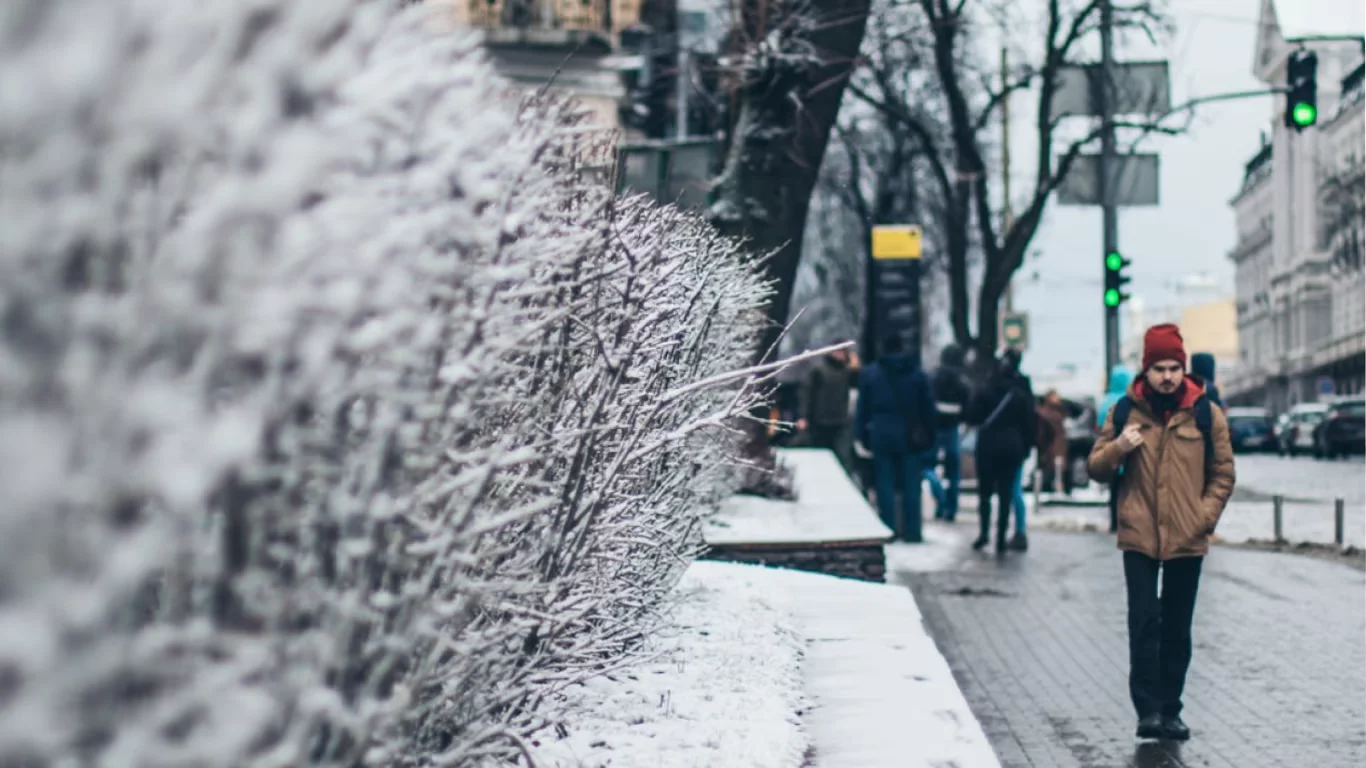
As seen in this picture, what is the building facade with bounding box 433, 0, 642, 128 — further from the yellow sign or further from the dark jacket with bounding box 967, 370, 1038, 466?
the dark jacket with bounding box 967, 370, 1038, 466

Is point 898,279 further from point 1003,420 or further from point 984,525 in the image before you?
point 984,525

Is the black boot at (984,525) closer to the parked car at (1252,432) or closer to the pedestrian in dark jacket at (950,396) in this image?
the pedestrian in dark jacket at (950,396)

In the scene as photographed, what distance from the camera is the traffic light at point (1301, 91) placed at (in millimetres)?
23312

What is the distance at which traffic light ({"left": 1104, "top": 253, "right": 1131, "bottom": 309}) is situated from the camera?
2434 centimetres

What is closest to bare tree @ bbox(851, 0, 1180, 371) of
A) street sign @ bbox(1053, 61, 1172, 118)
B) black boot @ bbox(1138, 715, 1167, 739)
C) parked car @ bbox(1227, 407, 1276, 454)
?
street sign @ bbox(1053, 61, 1172, 118)

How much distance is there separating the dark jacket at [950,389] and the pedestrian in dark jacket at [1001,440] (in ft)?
5.91

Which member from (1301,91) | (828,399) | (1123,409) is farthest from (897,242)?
(1123,409)

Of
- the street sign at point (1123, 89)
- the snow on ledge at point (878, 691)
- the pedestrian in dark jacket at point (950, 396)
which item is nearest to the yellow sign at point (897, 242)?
the street sign at point (1123, 89)

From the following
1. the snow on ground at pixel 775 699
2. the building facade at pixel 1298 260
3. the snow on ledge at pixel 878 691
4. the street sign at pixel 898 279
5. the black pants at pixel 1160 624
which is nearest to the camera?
the snow on ground at pixel 775 699

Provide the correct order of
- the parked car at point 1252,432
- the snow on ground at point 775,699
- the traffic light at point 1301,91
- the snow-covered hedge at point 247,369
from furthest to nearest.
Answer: the parked car at point 1252,432, the traffic light at point 1301,91, the snow on ground at point 775,699, the snow-covered hedge at point 247,369

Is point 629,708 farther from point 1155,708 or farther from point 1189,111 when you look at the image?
point 1189,111

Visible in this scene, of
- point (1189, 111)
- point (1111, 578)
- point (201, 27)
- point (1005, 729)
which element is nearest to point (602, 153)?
point (1005, 729)

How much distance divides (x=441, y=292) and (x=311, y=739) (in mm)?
692

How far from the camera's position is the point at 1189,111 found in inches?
1086
